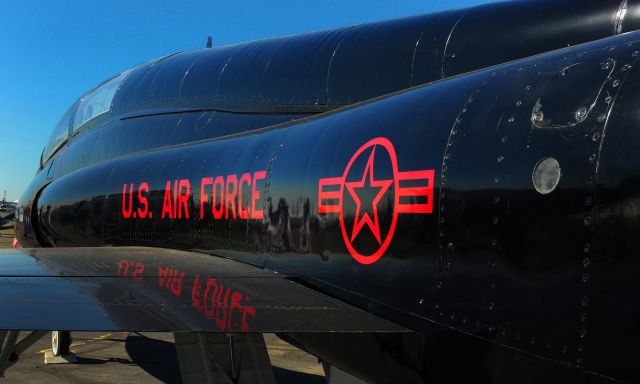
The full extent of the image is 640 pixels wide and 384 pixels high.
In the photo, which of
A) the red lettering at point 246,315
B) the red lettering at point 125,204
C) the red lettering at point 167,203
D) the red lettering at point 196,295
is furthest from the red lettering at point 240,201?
the red lettering at point 125,204

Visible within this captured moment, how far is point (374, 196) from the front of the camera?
13.6 ft

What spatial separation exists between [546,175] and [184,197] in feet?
16.1

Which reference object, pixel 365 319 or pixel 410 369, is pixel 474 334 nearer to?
pixel 410 369

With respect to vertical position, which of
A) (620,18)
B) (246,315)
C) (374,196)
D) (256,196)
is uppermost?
(620,18)

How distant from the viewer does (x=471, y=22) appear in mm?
5695

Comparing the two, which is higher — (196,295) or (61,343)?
(196,295)

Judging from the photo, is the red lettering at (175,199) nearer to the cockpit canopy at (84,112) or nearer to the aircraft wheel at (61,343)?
the cockpit canopy at (84,112)

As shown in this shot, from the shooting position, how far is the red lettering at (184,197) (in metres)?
6.90

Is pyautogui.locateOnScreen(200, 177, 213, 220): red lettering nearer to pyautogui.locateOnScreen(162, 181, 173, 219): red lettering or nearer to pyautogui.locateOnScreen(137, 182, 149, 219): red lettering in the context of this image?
pyautogui.locateOnScreen(162, 181, 173, 219): red lettering

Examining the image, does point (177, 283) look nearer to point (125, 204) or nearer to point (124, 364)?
point (125, 204)

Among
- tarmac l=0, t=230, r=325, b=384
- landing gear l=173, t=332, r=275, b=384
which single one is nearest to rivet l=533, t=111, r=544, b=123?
landing gear l=173, t=332, r=275, b=384

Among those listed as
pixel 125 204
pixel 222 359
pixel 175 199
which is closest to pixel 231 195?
pixel 175 199

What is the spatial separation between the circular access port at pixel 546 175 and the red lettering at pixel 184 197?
469 centimetres

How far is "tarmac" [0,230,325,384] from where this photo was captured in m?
9.99
